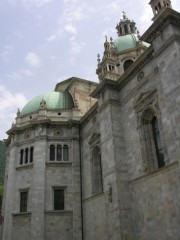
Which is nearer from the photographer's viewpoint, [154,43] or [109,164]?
[154,43]

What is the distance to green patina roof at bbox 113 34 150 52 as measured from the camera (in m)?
36.9

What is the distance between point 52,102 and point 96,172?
10458 millimetres

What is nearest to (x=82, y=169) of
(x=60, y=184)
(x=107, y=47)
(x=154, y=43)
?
(x=60, y=184)

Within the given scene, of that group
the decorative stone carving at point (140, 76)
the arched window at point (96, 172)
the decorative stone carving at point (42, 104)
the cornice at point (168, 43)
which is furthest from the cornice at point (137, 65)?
the decorative stone carving at point (42, 104)

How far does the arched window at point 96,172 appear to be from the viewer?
2358cm

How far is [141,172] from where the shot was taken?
17.6 m

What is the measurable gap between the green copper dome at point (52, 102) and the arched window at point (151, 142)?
1342 centimetres

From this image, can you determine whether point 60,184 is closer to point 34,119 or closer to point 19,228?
point 19,228

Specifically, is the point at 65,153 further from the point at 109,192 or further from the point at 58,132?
the point at 109,192

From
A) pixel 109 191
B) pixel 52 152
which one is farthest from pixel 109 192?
pixel 52 152

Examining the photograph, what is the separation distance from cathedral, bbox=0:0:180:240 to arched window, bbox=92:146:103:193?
84mm

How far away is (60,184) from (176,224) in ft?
45.6

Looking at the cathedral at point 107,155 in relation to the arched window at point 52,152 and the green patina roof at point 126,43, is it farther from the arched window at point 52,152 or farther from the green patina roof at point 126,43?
the green patina roof at point 126,43

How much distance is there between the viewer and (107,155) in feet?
66.4
